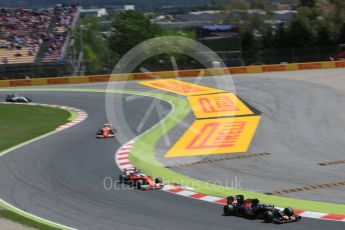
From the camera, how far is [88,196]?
16156 mm

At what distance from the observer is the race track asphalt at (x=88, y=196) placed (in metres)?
13.2

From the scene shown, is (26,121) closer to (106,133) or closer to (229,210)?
(106,133)

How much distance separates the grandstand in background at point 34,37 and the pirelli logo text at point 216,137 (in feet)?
92.8

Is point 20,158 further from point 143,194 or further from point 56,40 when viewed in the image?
point 56,40

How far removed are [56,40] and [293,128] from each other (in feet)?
123

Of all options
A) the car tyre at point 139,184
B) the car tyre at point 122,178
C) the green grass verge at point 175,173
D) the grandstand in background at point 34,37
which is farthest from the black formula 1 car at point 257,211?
the grandstand in background at point 34,37

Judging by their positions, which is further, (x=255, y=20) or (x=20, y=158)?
(x=255, y=20)

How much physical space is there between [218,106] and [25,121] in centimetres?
1040

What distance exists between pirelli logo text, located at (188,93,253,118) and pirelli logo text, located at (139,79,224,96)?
7.00 feet

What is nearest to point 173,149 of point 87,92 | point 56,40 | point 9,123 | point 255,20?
point 9,123

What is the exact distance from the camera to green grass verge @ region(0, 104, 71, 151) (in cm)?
2736

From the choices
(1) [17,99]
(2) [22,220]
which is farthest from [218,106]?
(2) [22,220]

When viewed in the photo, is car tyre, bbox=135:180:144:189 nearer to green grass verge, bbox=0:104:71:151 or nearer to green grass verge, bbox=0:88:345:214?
green grass verge, bbox=0:88:345:214

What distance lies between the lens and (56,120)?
32688 mm
